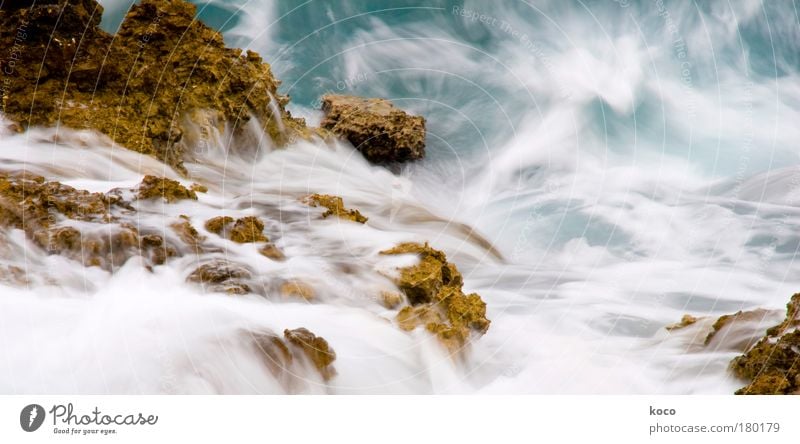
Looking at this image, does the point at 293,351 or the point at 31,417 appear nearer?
the point at 31,417

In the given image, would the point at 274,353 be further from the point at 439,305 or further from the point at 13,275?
the point at 13,275

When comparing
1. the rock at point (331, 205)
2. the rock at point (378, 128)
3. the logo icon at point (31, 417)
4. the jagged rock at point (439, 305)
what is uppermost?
the rock at point (378, 128)

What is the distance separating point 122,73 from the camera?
8.45 meters

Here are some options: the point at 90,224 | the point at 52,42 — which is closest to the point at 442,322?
the point at 90,224

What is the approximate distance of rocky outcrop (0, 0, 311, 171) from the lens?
7.88 metres

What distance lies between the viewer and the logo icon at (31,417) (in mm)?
4414

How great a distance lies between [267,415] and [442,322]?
195 cm

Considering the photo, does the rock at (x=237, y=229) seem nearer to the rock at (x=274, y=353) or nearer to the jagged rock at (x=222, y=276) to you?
the jagged rock at (x=222, y=276)

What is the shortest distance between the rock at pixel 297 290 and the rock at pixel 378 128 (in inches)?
222

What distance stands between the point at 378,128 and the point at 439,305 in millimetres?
6049

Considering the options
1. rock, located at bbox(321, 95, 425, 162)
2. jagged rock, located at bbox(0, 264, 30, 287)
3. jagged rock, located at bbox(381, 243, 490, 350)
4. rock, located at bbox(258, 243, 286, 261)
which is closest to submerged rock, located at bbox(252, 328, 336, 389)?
jagged rock, located at bbox(381, 243, 490, 350)

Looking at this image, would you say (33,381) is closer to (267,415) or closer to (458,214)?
(267,415)

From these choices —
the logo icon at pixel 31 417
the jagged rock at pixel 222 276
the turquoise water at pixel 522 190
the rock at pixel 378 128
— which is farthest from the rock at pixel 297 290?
the rock at pixel 378 128

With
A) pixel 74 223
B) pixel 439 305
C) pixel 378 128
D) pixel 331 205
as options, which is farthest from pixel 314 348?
pixel 378 128
